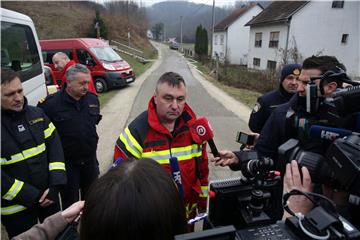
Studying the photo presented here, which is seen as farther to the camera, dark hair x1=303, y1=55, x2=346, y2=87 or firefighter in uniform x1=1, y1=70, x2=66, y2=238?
dark hair x1=303, y1=55, x2=346, y2=87

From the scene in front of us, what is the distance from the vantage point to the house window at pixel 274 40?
25.9 metres

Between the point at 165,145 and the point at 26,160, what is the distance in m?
1.24

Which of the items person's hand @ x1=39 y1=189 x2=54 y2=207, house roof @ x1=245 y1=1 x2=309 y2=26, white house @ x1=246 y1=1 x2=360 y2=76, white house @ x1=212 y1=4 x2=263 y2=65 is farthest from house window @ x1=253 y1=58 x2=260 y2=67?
person's hand @ x1=39 y1=189 x2=54 y2=207

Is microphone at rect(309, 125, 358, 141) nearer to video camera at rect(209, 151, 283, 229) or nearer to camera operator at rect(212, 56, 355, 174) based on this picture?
camera operator at rect(212, 56, 355, 174)

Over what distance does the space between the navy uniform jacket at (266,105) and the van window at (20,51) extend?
3.45m

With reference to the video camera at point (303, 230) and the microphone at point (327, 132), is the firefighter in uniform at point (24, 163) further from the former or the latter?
the microphone at point (327, 132)

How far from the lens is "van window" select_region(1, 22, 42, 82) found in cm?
406

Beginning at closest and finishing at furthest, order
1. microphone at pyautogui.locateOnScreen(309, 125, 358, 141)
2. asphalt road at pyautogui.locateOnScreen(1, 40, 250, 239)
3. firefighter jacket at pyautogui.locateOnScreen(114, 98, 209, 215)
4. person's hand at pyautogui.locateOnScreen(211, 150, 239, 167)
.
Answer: microphone at pyautogui.locateOnScreen(309, 125, 358, 141), person's hand at pyautogui.locateOnScreen(211, 150, 239, 167), firefighter jacket at pyautogui.locateOnScreen(114, 98, 209, 215), asphalt road at pyautogui.locateOnScreen(1, 40, 250, 239)

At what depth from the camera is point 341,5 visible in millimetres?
23062

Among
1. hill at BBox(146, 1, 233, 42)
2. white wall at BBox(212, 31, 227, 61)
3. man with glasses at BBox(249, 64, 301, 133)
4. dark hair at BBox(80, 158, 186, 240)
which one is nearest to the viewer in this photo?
dark hair at BBox(80, 158, 186, 240)

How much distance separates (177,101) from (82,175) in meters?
1.93

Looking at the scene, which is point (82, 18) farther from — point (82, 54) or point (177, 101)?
point (177, 101)

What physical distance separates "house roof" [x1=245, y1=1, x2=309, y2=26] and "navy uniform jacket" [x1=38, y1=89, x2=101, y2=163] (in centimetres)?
2394

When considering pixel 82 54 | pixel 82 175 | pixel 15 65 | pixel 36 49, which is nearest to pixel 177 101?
pixel 82 175
